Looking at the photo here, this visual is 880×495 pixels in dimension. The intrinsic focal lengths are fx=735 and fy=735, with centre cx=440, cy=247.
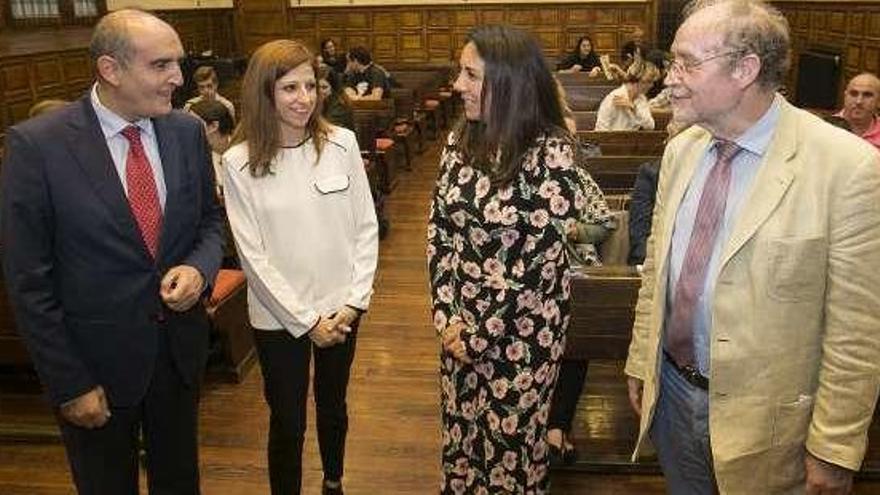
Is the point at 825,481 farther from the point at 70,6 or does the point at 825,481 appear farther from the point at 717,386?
the point at 70,6

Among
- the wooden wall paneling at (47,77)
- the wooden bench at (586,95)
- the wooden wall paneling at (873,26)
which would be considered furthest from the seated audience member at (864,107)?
the wooden wall paneling at (47,77)

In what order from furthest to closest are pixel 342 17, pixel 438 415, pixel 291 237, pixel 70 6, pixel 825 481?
1. pixel 342 17
2. pixel 70 6
3. pixel 438 415
4. pixel 291 237
5. pixel 825 481

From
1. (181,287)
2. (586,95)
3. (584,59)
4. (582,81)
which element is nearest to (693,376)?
(181,287)

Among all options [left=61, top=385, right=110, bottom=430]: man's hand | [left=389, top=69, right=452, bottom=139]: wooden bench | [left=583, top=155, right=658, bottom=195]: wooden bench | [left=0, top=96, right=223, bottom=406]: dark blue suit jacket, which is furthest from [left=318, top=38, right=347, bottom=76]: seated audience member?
[left=61, top=385, right=110, bottom=430]: man's hand

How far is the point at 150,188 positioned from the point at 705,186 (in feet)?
4.57

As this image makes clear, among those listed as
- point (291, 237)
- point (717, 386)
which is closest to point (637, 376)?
point (717, 386)

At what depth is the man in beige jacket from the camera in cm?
143

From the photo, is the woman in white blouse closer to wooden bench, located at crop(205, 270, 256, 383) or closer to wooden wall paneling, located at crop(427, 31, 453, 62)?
wooden bench, located at crop(205, 270, 256, 383)

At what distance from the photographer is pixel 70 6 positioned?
10.4 meters

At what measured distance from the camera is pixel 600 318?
8.99 feet

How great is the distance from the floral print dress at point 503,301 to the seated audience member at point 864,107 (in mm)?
2838

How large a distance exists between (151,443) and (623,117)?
13.9ft

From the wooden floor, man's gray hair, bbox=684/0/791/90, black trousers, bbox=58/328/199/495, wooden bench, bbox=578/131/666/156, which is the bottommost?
the wooden floor

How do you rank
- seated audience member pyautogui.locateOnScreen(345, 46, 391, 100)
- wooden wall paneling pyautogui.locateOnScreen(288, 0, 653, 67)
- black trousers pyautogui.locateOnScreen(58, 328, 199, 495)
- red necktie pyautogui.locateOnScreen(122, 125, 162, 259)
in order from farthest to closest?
1. wooden wall paneling pyautogui.locateOnScreen(288, 0, 653, 67)
2. seated audience member pyautogui.locateOnScreen(345, 46, 391, 100)
3. black trousers pyautogui.locateOnScreen(58, 328, 199, 495)
4. red necktie pyautogui.locateOnScreen(122, 125, 162, 259)
